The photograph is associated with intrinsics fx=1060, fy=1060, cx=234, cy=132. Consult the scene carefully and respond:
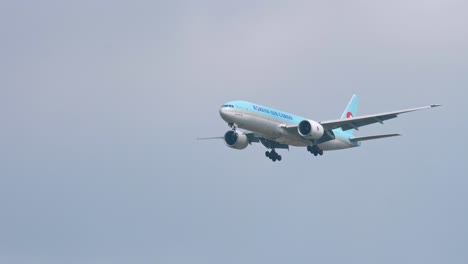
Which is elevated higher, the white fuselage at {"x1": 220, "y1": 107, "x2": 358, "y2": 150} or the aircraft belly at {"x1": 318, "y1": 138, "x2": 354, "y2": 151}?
the white fuselage at {"x1": 220, "y1": 107, "x2": 358, "y2": 150}

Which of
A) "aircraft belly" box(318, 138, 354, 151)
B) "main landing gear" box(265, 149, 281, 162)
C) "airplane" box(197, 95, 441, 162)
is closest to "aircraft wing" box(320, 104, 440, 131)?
"airplane" box(197, 95, 441, 162)

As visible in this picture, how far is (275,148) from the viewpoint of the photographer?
8475cm

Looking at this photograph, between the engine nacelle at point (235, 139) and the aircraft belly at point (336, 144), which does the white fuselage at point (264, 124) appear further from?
the engine nacelle at point (235, 139)

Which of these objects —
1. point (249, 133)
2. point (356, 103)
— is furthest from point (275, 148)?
point (356, 103)

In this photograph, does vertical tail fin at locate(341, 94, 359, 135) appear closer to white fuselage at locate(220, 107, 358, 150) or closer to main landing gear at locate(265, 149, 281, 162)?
main landing gear at locate(265, 149, 281, 162)

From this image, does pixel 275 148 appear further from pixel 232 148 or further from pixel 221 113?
pixel 221 113

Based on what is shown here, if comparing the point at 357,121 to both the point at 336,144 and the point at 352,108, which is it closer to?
the point at 336,144

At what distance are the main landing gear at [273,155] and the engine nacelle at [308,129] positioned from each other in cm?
663

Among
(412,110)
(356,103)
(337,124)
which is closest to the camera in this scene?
(412,110)

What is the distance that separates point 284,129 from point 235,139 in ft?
15.6

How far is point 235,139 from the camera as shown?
8138cm

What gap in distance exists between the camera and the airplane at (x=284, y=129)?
7631cm

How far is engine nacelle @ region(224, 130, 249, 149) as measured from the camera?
81181 mm

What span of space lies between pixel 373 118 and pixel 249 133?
1024 cm
